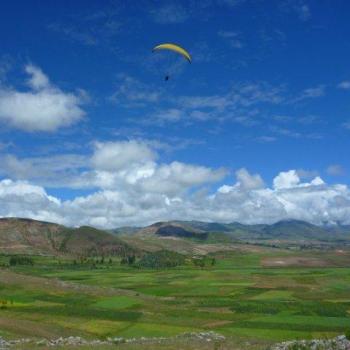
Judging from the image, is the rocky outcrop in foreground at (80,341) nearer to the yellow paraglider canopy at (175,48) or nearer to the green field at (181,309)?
the green field at (181,309)

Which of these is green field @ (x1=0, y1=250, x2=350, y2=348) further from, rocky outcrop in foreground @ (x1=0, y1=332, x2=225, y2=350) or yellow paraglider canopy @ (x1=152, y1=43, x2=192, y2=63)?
yellow paraglider canopy @ (x1=152, y1=43, x2=192, y2=63)

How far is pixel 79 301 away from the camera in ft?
391

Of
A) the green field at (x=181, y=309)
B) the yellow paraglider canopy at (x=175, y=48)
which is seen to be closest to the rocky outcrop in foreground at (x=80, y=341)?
the green field at (x=181, y=309)

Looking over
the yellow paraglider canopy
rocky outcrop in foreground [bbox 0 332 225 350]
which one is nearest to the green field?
rocky outcrop in foreground [bbox 0 332 225 350]

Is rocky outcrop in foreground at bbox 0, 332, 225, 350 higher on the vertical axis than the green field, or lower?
higher

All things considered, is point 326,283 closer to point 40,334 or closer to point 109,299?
point 109,299

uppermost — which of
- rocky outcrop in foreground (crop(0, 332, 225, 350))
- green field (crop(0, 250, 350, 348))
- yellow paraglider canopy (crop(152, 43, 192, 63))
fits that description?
yellow paraglider canopy (crop(152, 43, 192, 63))

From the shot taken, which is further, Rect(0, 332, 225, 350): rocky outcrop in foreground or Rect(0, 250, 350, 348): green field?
Rect(0, 250, 350, 348): green field

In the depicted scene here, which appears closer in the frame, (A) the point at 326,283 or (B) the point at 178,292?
(B) the point at 178,292

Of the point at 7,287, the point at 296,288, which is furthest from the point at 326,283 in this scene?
the point at 7,287

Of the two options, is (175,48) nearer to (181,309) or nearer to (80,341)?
(80,341)

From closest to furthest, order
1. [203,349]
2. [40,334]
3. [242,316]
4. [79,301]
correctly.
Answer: [203,349] < [40,334] < [242,316] < [79,301]

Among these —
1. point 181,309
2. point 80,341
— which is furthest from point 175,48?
point 181,309

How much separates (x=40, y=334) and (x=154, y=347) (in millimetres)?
22916
